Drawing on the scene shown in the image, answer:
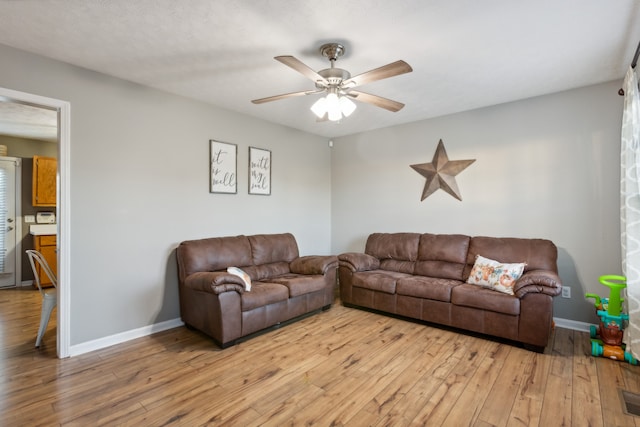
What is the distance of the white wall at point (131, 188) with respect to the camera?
2.80 metres

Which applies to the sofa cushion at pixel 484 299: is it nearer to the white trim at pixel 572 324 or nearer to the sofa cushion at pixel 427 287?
the sofa cushion at pixel 427 287

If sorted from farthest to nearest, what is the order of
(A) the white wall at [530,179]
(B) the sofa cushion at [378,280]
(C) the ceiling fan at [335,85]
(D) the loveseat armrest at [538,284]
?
(B) the sofa cushion at [378,280] < (A) the white wall at [530,179] < (D) the loveseat armrest at [538,284] < (C) the ceiling fan at [335,85]

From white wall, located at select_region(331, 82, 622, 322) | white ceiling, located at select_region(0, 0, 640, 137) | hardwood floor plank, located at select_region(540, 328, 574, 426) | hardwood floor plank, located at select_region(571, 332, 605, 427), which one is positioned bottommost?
hardwood floor plank, located at select_region(540, 328, 574, 426)

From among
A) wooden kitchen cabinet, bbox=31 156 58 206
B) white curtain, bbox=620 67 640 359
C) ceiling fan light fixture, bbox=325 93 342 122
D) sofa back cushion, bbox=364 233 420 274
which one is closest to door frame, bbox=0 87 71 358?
ceiling fan light fixture, bbox=325 93 342 122

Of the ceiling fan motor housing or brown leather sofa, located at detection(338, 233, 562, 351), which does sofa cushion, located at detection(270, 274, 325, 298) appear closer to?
brown leather sofa, located at detection(338, 233, 562, 351)

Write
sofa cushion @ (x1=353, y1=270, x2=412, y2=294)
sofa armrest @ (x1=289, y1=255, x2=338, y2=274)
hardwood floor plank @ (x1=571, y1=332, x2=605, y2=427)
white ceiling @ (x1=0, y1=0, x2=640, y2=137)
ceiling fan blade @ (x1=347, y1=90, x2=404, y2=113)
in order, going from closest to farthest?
hardwood floor plank @ (x1=571, y1=332, x2=605, y2=427)
white ceiling @ (x1=0, y1=0, x2=640, y2=137)
ceiling fan blade @ (x1=347, y1=90, x2=404, y2=113)
sofa cushion @ (x1=353, y1=270, x2=412, y2=294)
sofa armrest @ (x1=289, y1=255, x2=338, y2=274)

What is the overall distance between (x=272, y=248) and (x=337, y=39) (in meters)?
2.63

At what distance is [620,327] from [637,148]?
1507mm

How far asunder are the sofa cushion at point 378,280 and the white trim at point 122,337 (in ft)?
7.02

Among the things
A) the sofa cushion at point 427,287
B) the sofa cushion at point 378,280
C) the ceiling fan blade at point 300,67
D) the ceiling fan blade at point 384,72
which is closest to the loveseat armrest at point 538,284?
the sofa cushion at point 427,287

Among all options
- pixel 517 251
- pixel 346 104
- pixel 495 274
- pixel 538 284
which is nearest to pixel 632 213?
pixel 538 284

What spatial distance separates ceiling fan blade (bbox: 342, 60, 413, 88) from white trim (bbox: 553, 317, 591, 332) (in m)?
3.21

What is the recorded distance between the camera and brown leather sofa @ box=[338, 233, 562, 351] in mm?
2855

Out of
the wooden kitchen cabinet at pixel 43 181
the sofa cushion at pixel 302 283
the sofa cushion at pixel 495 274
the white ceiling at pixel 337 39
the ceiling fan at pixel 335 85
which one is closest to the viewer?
the white ceiling at pixel 337 39
